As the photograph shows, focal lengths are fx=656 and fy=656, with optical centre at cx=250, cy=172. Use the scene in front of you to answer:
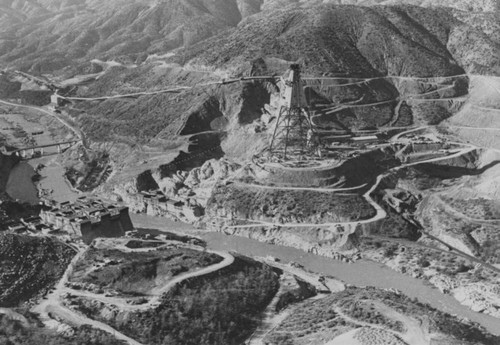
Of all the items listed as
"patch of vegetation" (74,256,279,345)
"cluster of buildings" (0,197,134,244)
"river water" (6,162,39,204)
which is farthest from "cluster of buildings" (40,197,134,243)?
"patch of vegetation" (74,256,279,345)

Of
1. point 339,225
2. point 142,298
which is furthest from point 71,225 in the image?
point 339,225

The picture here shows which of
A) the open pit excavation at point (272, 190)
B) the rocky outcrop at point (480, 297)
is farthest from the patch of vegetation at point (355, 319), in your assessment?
the rocky outcrop at point (480, 297)

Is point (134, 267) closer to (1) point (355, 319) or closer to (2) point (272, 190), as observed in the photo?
(1) point (355, 319)

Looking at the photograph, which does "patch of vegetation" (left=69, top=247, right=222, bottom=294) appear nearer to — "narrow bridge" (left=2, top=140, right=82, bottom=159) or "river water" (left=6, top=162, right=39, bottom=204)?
"river water" (left=6, top=162, right=39, bottom=204)

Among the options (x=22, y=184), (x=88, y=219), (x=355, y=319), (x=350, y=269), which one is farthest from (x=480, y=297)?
(x=22, y=184)

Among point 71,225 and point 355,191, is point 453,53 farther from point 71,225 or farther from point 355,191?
point 71,225
